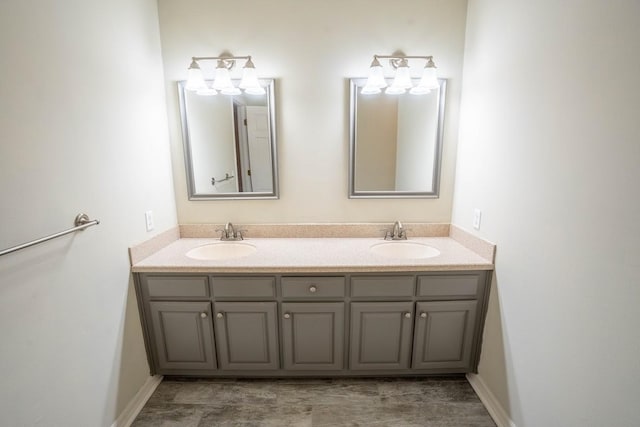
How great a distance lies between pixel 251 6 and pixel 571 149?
197 centimetres

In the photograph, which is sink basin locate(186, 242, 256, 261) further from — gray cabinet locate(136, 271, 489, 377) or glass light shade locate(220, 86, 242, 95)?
glass light shade locate(220, 86, 242, 95)

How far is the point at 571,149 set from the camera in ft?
3.44

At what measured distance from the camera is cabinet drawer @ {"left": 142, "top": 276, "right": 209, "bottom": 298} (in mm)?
1598

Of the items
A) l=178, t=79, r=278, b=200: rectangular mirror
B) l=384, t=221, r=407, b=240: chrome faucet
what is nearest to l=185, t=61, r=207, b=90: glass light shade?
l=178, t=79, r=278, b=200: rectangular mirror

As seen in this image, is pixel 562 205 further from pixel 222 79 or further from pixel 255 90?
pixel 222 79

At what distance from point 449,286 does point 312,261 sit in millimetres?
826

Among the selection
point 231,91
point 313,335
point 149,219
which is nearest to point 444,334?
point 313,335

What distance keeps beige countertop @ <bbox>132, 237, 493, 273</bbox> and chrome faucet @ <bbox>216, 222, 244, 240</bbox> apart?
9.6 inches

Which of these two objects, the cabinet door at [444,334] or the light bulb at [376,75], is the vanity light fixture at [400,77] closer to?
the light bulb at [376,75]

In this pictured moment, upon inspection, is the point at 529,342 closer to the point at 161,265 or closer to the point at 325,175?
the point at 325,175

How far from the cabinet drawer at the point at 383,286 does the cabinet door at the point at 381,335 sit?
59mm

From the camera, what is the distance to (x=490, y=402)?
1580 mm

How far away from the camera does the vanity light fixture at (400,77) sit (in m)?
1.78

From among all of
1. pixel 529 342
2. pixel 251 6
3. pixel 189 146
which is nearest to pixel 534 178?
pixel 529 342
